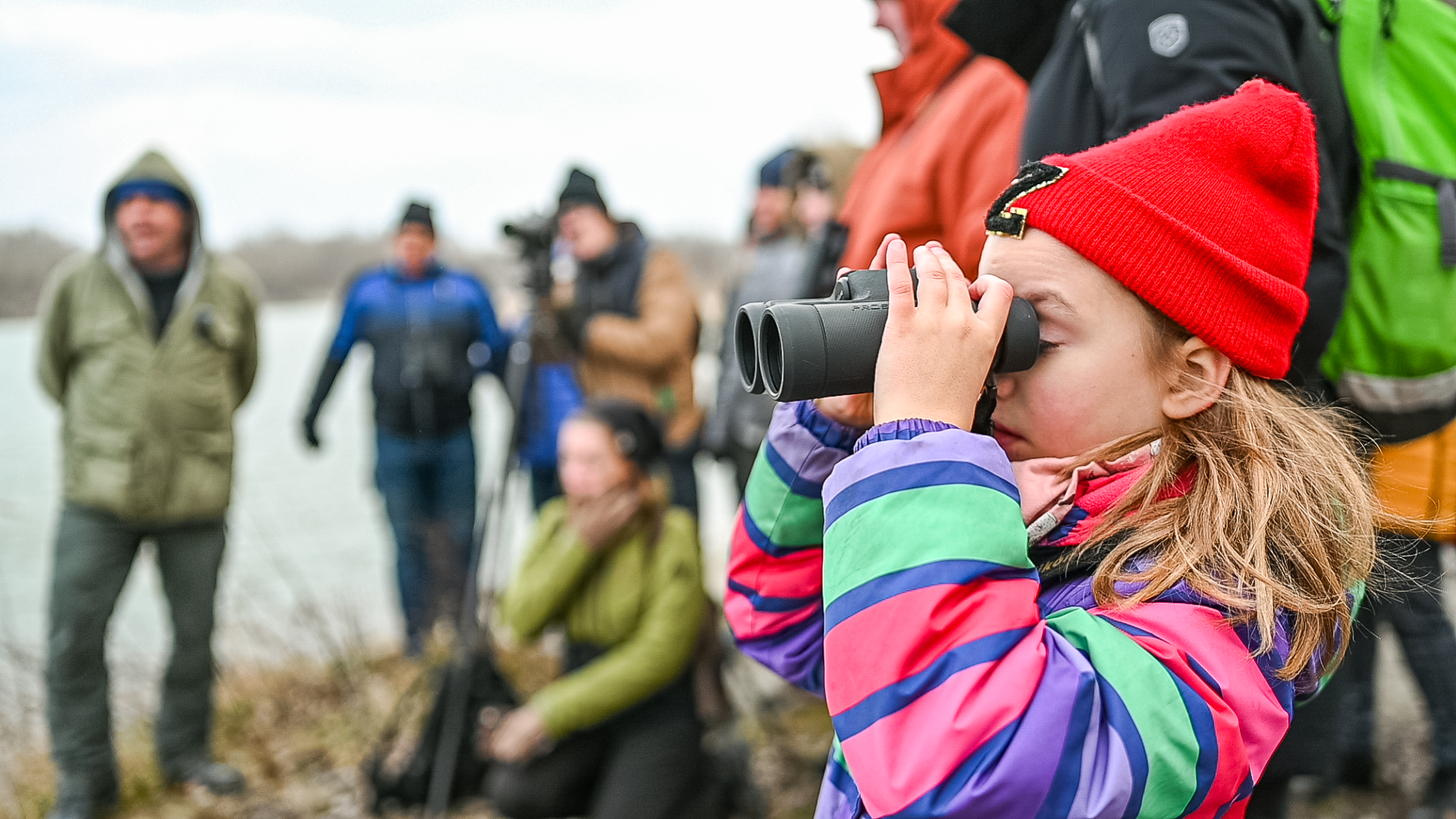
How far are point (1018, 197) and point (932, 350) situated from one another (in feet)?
0.74

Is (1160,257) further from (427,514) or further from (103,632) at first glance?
(427,514)

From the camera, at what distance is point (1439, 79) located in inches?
49.9

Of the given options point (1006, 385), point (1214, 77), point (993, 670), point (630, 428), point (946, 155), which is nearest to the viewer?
point (993, 670)

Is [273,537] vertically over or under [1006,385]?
under

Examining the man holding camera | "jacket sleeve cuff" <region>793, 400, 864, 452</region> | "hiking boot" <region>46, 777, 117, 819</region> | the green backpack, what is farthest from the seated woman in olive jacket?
the green backpack

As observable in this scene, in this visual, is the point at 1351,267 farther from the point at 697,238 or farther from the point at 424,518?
the point at 697,238

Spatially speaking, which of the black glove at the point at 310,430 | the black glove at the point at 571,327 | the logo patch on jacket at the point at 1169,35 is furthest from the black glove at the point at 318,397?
the logo patch on jacket at the point at 1169,35

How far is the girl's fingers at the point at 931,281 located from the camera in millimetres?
779

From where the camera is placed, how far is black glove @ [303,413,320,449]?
4.12 metres

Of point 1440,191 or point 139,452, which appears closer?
point 1440,191

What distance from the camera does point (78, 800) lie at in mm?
2750

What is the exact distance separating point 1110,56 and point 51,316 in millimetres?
2997

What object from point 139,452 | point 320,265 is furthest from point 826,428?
point 320,265

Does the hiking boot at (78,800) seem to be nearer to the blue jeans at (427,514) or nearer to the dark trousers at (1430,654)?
the blue jeans at (427,514)
